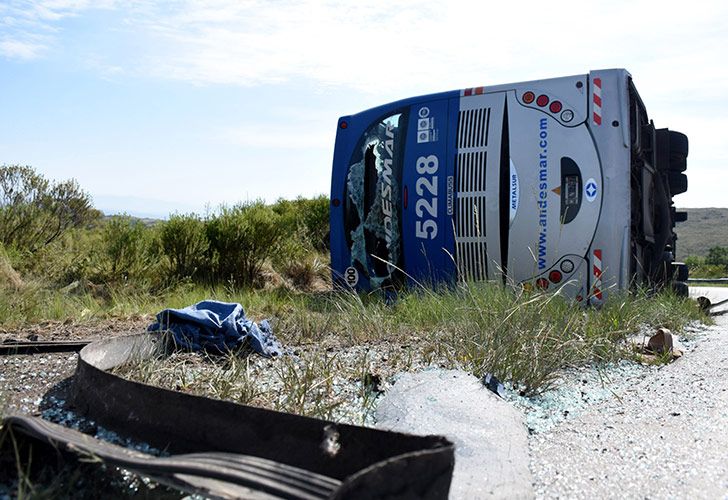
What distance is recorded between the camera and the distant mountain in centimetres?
5428

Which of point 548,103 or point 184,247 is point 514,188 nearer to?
point 548,103

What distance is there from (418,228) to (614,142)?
233cm

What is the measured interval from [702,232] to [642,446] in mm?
63479

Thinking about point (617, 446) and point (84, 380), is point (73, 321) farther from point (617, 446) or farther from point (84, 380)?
point (617, 446)

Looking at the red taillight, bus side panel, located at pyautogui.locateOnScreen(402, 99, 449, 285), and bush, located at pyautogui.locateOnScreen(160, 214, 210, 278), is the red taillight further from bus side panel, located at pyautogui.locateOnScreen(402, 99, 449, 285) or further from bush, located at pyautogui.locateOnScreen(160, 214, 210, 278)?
bush, located at pyautogui.locateOnScreen(160, 214, 210, 278)

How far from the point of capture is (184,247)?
11398 millimetres

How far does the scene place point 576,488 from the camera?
2.51m

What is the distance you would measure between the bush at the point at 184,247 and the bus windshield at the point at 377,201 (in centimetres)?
296

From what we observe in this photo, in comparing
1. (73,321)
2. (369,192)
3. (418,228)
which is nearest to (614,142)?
(418,228)

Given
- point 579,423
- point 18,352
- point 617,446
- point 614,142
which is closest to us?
point 617,446

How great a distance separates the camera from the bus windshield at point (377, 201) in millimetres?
9031

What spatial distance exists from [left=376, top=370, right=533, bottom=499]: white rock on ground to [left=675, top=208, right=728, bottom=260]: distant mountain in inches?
1974

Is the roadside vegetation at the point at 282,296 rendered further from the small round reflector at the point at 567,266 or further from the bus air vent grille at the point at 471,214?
the small round reflector at the point at 567,266

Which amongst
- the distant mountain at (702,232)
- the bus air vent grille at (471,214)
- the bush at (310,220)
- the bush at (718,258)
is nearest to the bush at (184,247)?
the bush at (310,220)
